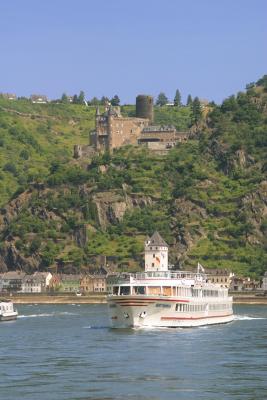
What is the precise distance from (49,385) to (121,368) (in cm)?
861

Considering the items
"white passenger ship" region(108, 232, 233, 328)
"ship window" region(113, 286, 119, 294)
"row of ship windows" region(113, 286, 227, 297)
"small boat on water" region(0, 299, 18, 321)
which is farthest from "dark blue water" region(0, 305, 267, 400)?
"small boat on water" region(0, 299, 18, 321)

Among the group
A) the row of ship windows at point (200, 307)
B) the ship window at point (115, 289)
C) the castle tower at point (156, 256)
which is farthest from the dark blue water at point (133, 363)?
the castle tower at point (156, 256)

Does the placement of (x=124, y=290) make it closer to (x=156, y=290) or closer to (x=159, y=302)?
(x=156, y=290)

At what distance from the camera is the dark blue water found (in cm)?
7150

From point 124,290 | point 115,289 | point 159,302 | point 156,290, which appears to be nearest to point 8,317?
point 115,289

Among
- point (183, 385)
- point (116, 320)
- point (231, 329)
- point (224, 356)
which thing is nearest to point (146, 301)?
point (116, 320)

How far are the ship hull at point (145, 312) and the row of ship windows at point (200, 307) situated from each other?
0.39 metres

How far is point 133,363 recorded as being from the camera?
276 ft

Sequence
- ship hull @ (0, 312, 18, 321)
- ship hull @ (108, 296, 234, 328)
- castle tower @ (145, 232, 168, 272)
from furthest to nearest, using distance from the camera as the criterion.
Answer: castle tower @ (145, 232, 168, 272), ship hull @ (0, 312, 18, 321), ship hull @ (108, 296, 234, 328)

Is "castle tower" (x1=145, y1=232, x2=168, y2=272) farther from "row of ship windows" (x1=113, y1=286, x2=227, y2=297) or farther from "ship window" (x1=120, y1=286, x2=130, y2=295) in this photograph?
"ship window" (x1=120, y1=286, x2=130, y2=295)

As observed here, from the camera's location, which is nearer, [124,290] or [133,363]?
[133,363]

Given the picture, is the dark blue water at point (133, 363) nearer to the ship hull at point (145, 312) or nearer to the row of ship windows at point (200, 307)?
the ship hull at point (145, 312)

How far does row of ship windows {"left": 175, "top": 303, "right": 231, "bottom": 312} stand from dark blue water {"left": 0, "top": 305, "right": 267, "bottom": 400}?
204 centimetres

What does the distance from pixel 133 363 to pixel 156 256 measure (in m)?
63.3
